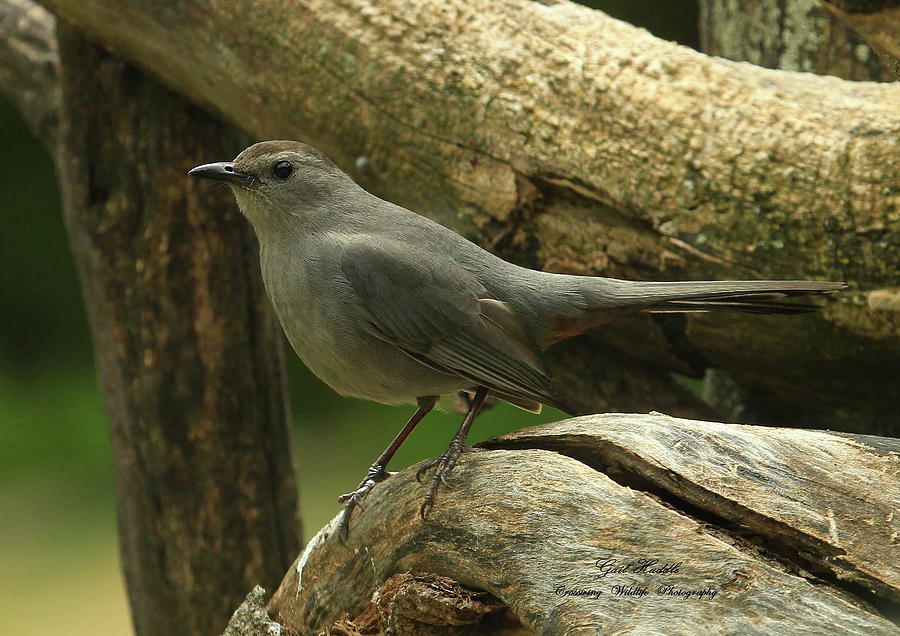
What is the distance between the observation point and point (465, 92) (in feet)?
11.4

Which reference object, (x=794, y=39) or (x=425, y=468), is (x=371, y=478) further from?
(x=794, y=39)

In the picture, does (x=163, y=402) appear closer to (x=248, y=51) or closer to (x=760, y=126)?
(x=248, y=51)

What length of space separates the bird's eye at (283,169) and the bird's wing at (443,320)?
459 millimetres

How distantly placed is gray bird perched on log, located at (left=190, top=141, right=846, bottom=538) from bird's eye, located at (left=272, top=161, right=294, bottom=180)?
259 mm

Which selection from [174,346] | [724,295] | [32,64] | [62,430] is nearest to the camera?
[724,295]

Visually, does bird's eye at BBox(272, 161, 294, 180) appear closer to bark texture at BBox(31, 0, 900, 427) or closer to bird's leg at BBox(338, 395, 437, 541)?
bark texture at BBox(31, 0, 900, 427)

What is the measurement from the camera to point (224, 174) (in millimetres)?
3086

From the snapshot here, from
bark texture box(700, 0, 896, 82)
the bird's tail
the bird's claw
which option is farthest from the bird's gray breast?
bark texture box(700, 0, 896, 82)

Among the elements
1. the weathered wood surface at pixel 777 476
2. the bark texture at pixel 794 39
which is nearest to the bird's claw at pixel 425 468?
the weathered wood surface at pixel 777 476

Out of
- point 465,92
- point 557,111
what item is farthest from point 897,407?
point 465,92

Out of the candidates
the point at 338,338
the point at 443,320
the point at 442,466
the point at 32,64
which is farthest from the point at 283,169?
the point at 32,64

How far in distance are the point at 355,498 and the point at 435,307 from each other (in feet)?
1.98

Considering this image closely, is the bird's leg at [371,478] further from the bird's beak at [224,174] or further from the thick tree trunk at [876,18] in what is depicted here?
the thick tree trunk at [876,18]

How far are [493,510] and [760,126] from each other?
167 cm
